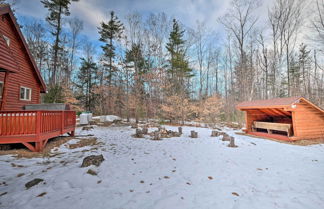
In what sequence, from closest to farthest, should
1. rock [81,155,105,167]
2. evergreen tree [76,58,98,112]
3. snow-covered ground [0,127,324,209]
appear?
snow-covered ground [0,127,324,209], rock [81,155,105,167], evergreen tree [76,58,98,112]

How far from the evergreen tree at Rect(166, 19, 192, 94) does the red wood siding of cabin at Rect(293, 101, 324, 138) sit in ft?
30.0

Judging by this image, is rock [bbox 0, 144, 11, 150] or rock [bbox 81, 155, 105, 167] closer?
rock [bbox 81, 155, 105, 167]

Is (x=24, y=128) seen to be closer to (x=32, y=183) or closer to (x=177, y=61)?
(x=32, y=183)

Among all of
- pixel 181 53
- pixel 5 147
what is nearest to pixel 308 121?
pixel 181 53

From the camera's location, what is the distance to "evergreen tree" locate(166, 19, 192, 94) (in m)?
15.2

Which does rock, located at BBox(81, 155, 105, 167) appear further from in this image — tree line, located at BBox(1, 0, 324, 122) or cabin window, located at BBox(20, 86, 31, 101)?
tree line, located at BBox(1, 0, 324, 122)

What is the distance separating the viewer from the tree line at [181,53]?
13508mm

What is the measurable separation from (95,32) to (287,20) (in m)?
21.4

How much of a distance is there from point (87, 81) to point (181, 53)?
671 inches

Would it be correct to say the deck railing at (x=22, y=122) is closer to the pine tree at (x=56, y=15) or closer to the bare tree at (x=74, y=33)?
the pine tree at (x=56, y=15)

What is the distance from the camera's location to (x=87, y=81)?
23703 millimetres

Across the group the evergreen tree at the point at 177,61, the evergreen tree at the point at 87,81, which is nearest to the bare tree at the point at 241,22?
the evergreen tree at the point at 177,61

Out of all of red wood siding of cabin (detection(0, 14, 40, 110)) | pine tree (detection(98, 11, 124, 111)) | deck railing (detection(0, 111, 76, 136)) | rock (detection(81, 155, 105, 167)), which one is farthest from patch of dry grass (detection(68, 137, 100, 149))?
pine tree (detection(98, 11, 124, 111))

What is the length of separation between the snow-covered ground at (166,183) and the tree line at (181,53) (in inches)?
395
